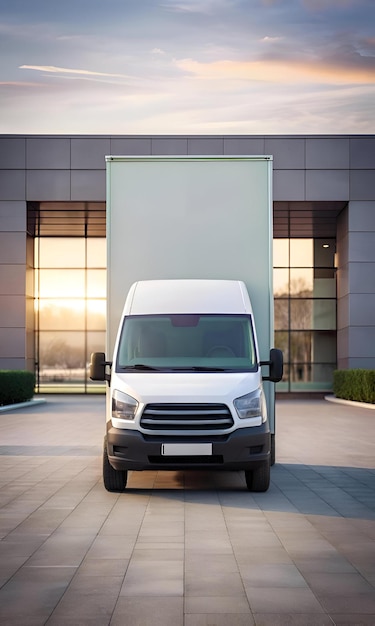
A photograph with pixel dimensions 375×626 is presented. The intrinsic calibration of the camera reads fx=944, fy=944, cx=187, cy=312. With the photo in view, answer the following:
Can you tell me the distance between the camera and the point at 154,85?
24.2 m

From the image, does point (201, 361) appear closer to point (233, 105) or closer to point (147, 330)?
point (147, 330)

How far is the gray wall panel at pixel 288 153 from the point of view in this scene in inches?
1348

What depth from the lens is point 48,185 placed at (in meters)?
34.3

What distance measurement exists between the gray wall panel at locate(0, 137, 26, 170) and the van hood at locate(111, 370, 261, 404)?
2490cm

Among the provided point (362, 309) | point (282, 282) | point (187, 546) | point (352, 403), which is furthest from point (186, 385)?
point (282, 282)

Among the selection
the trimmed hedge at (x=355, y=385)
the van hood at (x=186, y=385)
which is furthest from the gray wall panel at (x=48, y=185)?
the van hood at (x=186, y=385)

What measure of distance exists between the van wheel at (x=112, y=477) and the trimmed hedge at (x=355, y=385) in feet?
67.0

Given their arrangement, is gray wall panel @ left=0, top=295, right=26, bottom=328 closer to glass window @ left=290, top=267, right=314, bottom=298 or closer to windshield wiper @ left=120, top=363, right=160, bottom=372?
glass window @ left=290, top=267, right=314, bottom=298

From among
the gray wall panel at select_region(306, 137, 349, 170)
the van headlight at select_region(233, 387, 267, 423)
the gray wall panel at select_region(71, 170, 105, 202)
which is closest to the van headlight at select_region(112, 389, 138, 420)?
the van headlight at select_region(233, 387, 267, 423)

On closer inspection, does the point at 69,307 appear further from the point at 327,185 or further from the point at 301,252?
the point at 327,185

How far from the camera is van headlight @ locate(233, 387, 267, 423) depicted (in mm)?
10375

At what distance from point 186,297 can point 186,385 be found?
161 cm

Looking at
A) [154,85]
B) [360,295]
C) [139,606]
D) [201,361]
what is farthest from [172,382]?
[360,295]

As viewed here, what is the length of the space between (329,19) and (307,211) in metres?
15.2
